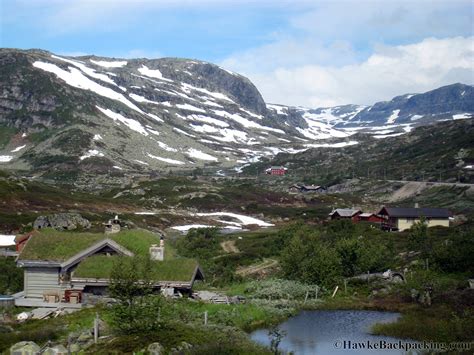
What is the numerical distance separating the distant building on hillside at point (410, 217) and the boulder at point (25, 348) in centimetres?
8049

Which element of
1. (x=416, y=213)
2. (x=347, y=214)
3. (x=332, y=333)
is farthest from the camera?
(x=347, y=214)

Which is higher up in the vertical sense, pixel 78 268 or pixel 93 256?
pixel 93 256

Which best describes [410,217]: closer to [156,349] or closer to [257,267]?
[257,267]

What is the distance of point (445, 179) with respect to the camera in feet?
578

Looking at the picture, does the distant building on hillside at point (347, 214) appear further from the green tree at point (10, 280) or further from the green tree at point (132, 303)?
the green tree at point (132, 303)

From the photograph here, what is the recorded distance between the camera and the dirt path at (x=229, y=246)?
282 feet

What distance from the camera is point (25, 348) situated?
24.8m

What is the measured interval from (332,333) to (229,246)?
171 feet

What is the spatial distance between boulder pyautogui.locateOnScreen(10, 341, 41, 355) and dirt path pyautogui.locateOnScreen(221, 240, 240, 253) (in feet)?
196

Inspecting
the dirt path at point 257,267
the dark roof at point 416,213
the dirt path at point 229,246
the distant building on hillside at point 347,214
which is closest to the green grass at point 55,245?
the dirt path at point 257,267

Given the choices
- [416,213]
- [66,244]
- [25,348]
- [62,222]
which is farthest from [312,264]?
[62,222]

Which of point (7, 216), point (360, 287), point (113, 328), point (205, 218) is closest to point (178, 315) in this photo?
point (113, 328)

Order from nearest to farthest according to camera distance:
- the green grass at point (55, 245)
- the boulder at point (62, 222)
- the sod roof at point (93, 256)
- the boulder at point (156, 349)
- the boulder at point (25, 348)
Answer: the boulder at point (25, 348), the boulder at point (156, 349), the sod roof at point (93, 256), the green grass at point (55, 245), the boulder at point (62, 222)

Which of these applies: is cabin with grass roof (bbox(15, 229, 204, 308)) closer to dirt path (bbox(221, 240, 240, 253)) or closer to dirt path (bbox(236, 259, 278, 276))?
dirt path (bbox(236, 259, 278, 276))
